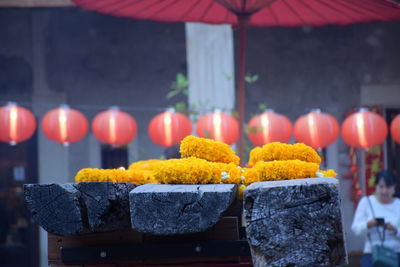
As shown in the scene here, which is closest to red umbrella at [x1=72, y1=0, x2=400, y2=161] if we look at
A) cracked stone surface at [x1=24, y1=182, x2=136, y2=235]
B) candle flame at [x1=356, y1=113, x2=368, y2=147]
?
cracked stone surface at [x1=24, y1=182, x2=136, y2=235]

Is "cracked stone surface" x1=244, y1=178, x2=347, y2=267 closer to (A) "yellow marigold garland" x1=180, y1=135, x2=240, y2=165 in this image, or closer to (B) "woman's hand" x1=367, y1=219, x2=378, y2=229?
(A) "yellow marigold garland" x1=180, y1=135, x2=240, y2=165

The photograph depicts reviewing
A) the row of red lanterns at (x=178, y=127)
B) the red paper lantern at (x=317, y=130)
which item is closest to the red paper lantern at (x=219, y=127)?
the row of red lanterns at (x=178, y=127)

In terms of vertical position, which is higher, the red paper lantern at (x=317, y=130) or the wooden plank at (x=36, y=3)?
the wooden plank at (x=36, y=3)

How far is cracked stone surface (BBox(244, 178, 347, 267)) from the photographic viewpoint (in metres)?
1.82

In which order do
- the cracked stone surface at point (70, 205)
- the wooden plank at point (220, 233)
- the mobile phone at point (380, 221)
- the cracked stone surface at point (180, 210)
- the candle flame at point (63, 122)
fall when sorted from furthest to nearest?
the candle flame at point (63, 122), the mobile phone at point (380, 221), the wooden plank at point (220, 233), the cracked stone surface at point (70, 205), the cracked stone surface at point (180, 210)

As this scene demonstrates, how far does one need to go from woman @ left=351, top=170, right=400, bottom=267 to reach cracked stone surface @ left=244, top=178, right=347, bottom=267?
363cm

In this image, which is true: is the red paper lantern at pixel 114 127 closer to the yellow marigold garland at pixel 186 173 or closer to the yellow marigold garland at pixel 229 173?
the yellow marigold garland at pixel 229 173

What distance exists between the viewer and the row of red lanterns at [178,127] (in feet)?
20.6

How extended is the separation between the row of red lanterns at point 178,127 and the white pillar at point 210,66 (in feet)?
0.85

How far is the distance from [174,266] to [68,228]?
0.38 metres

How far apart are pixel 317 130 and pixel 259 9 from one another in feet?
9.20

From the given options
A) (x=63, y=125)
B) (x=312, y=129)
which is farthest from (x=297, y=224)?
(x=63, y=125)

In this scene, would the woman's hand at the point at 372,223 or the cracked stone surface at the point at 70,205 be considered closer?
the cracked stone surface at the point at 70,205

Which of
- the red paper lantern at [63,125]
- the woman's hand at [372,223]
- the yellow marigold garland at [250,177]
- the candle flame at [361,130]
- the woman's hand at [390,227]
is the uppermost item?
the red paper lantern at [63,125]
